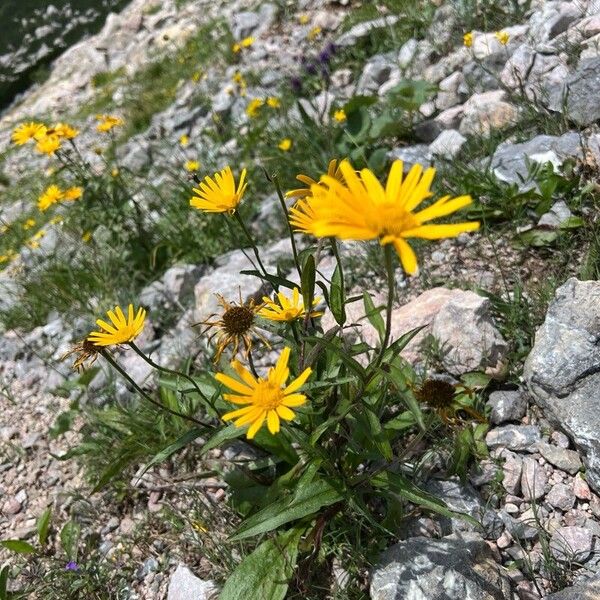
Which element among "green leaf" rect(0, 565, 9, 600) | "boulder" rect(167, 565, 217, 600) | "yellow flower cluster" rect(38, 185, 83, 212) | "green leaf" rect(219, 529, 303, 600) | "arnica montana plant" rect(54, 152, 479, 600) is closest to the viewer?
"arnica montana plant" rect(54, 152, 479, 600)

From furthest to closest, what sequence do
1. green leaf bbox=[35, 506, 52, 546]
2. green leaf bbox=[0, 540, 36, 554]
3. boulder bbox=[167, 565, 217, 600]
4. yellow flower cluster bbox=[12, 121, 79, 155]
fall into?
1. yellow flower cluster bbox=[12, 121, 79, 155]
2. green leaf bbox=[35, 506, 52, 546]
3. green leaf bbox=[0, 540, 36, 554]
4. boulder bbox=[167, 565, 217, 600]

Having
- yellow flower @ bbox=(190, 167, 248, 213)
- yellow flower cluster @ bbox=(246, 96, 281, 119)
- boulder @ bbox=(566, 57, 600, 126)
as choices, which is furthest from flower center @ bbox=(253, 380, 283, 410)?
yellow flower cluster @ bbox=(246, 96, 281, 119)

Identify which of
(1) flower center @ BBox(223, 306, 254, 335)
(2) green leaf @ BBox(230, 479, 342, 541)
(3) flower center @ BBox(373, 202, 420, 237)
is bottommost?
(2) green leaf @ BBox(230, 479, 342, 541)

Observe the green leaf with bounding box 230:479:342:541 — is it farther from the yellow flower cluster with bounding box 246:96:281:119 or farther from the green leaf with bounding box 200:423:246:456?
the yellow flower cluster with bounding box 246:96:281:119

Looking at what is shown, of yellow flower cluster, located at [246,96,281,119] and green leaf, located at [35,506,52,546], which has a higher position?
green leaf, located at [35,506,52,546]

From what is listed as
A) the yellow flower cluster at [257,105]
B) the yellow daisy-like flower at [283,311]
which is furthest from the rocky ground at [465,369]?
the yellow daisy-like flower at [283,311]

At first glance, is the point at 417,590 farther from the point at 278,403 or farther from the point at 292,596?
the point at 278,403

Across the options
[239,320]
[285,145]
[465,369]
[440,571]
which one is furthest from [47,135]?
[440,571]
